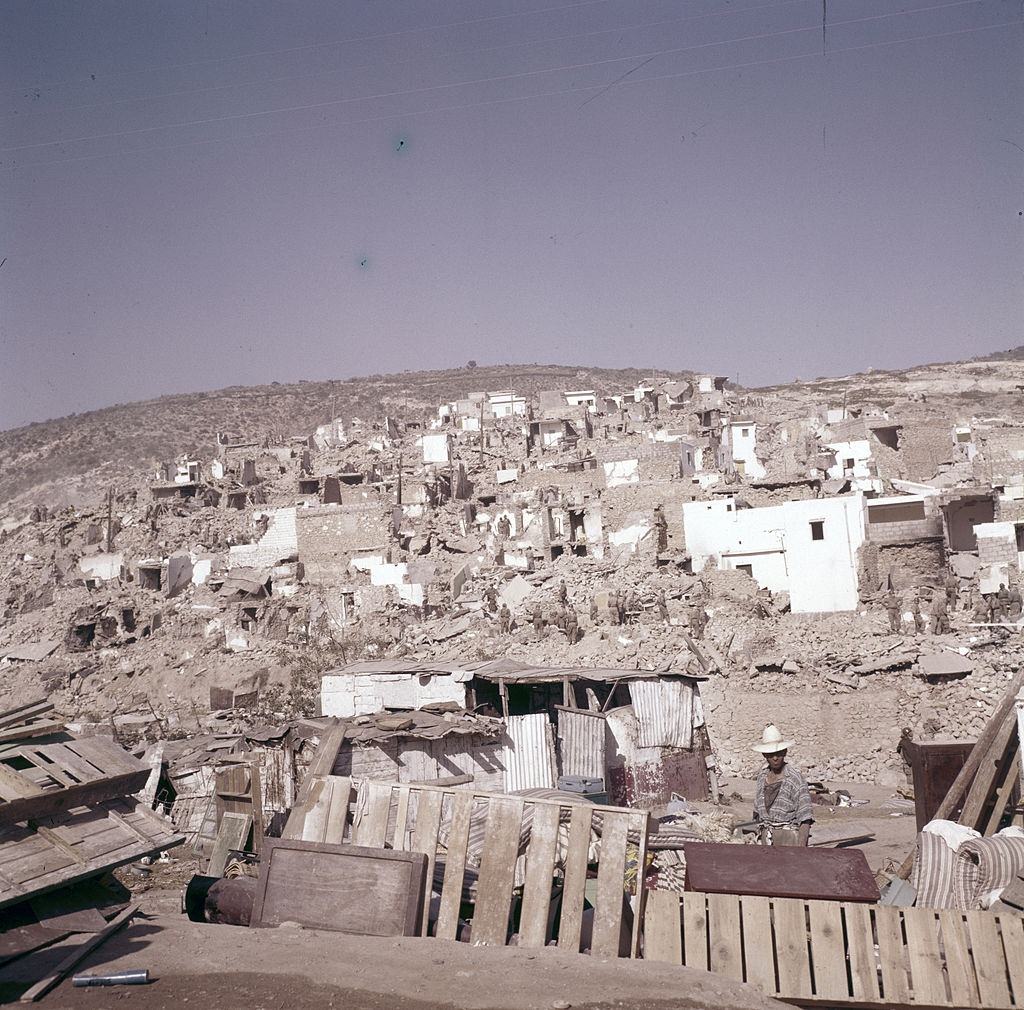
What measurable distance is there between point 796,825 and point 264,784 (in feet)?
25.4

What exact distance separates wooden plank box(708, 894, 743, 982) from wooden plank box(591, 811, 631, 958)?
0.59m

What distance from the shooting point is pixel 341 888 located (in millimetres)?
6043

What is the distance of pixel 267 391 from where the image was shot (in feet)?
284

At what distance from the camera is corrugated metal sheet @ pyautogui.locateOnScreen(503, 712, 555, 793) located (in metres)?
13.4

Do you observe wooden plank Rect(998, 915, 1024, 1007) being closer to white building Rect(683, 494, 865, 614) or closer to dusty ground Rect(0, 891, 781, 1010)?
dusty ground Rect(0, 891, 781, 1010)

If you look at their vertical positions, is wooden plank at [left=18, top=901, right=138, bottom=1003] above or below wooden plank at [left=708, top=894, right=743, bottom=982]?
below

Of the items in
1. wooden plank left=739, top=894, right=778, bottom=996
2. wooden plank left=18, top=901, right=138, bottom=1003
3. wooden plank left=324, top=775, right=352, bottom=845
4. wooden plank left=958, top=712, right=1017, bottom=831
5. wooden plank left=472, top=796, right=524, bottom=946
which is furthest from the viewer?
wooden plank left=958, top=712, right=1017, bottom=831

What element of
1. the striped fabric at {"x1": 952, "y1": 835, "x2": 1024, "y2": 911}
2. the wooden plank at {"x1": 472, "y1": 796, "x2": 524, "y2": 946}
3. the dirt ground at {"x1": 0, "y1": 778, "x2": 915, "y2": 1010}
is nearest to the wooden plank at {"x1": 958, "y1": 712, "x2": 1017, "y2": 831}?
the striped fabric at {"x1": 952, "y1": 835, "x2": 1024, "y2": 911}

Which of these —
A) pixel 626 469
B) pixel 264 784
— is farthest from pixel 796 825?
pixel 626 469

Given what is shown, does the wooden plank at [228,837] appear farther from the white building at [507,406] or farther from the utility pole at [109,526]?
the white building at [507,406]

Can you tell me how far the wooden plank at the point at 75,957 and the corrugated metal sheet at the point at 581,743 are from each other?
8485 mm

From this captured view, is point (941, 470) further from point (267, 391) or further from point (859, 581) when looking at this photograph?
point (267, 391)

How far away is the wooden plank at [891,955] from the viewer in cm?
505

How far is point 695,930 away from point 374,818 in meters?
2.44
